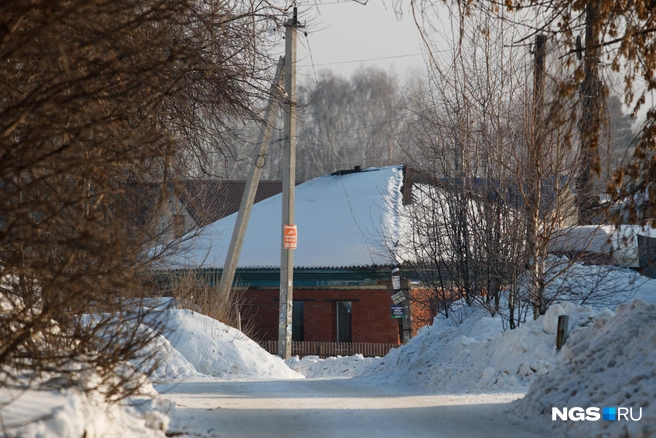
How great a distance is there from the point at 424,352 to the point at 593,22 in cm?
992

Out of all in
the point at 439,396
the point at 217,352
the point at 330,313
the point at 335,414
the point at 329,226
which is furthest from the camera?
the point at 329,226

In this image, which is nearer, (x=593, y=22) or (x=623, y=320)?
(x=593, y=22)

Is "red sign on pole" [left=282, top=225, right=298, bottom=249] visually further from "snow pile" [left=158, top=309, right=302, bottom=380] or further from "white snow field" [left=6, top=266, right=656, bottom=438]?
"white snow field" [left=6, top=266, right=656, bottom=438]

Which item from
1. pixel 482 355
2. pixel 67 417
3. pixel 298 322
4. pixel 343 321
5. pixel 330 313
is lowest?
pixel 298 322

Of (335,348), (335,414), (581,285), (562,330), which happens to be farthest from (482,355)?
(335,348)

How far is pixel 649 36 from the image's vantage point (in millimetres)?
7473

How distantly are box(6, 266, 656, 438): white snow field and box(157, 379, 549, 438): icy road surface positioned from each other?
0.02 metres

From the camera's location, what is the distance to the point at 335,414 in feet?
28.8

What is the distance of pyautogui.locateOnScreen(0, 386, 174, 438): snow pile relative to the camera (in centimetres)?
499

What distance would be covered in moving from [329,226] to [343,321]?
406 cm

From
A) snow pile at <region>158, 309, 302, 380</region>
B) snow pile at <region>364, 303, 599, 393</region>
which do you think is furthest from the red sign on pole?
snow pile at <region>364, 303, 599, 393</region>

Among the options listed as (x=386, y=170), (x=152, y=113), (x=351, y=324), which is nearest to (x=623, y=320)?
(x=152, y=113)

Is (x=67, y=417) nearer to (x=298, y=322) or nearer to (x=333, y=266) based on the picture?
(x=333, y=266)

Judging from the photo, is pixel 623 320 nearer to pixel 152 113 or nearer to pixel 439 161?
pixel 152 113
